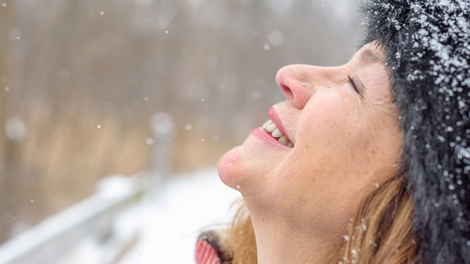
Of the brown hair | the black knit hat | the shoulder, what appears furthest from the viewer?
the shoulder

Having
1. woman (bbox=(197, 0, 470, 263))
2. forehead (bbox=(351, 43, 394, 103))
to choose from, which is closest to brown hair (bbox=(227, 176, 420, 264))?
woman (bbox=(197, 0, 470, 263))

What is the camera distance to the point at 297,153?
1.29 metres

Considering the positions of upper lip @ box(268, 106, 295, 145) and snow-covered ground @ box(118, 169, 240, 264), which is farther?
snow-covered ground @ box(118, 169, 240, 264)

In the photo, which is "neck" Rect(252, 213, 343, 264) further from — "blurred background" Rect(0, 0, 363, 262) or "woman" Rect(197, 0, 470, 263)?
"blurred background" Rect(0, 0, 363, 262)

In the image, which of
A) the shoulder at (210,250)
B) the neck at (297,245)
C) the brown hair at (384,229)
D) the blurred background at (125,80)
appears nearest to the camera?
the brown hair at (384,229)

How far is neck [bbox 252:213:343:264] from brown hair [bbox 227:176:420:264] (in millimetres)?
66

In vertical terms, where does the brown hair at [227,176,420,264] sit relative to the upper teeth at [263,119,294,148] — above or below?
below

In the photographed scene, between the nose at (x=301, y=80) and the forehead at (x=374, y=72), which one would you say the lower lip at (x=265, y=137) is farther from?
the forehead at (x=374, y=72)

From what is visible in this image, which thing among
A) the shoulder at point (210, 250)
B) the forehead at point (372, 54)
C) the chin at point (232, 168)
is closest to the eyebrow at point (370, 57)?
the forehead at point (372, 54)

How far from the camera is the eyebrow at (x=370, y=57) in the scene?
1357 mm

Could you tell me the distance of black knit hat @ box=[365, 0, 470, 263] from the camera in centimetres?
108

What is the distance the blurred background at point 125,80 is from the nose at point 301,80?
8.78 ft

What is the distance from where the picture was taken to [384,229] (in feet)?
4.15

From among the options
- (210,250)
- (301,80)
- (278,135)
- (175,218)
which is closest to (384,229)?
(278,135)
